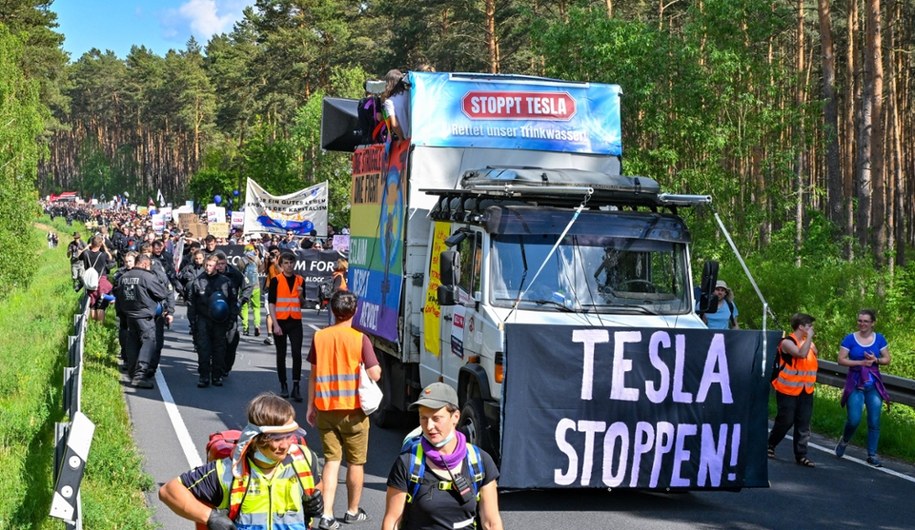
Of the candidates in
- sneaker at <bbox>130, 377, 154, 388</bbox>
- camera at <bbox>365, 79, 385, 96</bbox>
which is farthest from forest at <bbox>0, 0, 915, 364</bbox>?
sneaker at <bbox>130, 377, 154, 388</bbox>

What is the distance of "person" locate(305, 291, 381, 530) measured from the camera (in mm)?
9352

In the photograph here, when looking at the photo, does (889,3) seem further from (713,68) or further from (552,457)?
(552,457)

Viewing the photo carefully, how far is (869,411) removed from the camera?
12.5 metres

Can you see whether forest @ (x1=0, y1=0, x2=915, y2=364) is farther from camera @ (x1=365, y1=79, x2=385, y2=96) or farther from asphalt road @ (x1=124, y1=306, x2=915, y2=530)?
asphalt road @ (x1=124, y1=306, x2=915, y2=530)

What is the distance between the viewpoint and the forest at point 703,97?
26.4m

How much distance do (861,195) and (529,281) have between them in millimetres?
19283

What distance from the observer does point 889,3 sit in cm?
4309

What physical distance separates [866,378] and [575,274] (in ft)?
12.2

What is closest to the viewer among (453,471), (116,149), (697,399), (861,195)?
(453,471)

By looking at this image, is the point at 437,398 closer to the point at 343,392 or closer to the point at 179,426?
the point at 343,392

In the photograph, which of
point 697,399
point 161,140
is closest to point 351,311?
point 697,399

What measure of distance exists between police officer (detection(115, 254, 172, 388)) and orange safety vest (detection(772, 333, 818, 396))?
8.55 m

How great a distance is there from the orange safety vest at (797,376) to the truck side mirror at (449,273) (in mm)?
3796

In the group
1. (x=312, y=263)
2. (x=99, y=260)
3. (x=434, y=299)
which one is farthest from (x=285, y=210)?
(x=434, y=299)
